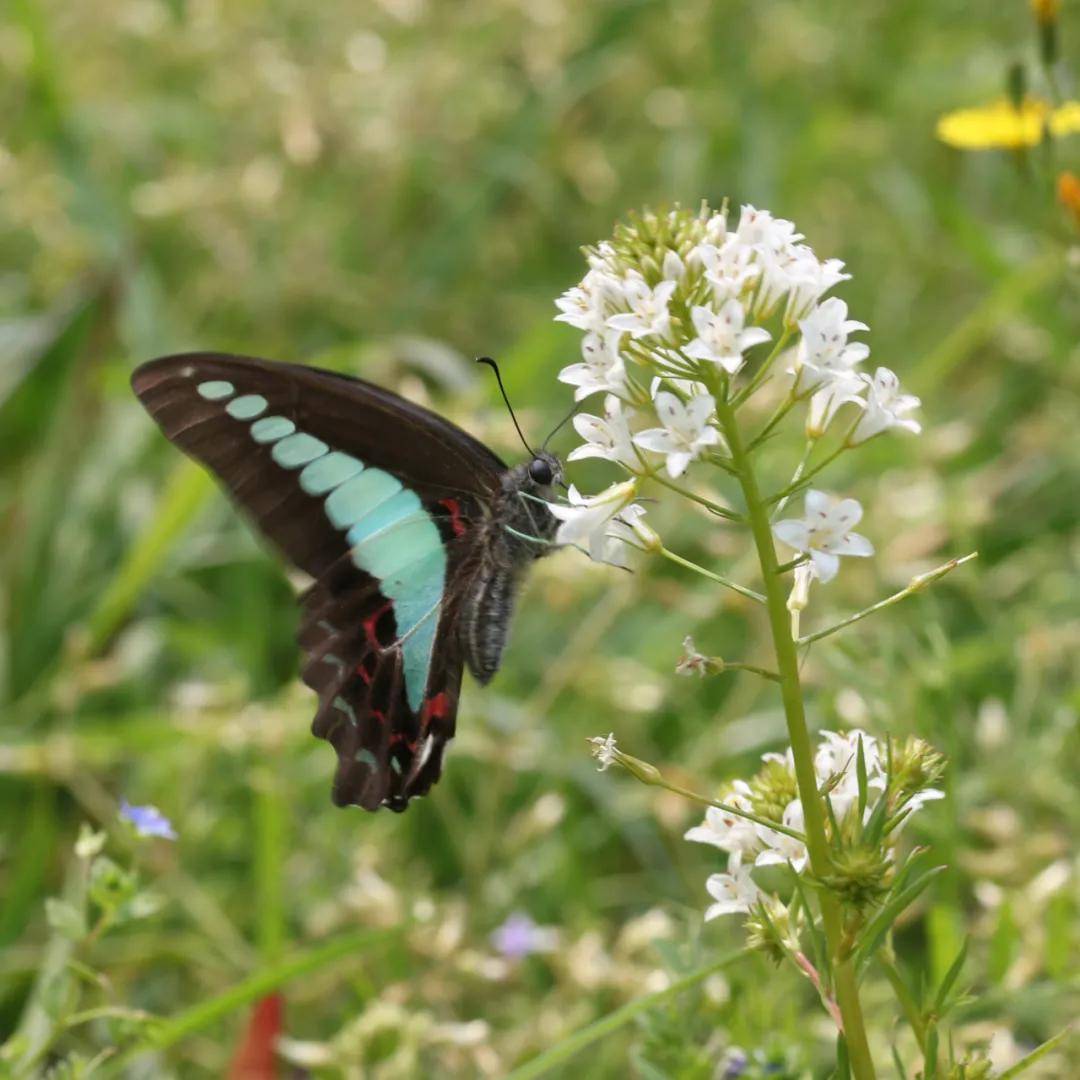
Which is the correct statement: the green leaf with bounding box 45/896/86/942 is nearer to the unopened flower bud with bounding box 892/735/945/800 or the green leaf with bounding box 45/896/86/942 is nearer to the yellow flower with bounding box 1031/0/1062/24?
the unopened flower bud with bounding box 892/735/945/800

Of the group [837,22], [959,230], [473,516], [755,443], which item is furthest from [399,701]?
[837,22]

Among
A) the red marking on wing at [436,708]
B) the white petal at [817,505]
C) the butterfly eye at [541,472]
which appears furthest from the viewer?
the red marking on wing at [436,708]

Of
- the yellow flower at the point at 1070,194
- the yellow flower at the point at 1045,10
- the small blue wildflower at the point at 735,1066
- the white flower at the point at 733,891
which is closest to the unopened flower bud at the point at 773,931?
the white flower at the point at 733,891

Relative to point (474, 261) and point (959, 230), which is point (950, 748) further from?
point (474, 261)

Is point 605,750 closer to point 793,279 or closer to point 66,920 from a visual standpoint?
point 793,279

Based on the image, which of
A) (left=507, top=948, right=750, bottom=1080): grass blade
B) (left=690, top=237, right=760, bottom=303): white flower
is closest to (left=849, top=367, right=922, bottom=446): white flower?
(left=690, top=237, right=760, bottom=303): white flower

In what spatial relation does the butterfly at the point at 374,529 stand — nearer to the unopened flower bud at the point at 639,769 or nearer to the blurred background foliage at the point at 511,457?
the blurred background foliage at the point at 511,457

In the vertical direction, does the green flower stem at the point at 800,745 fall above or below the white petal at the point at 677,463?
below
